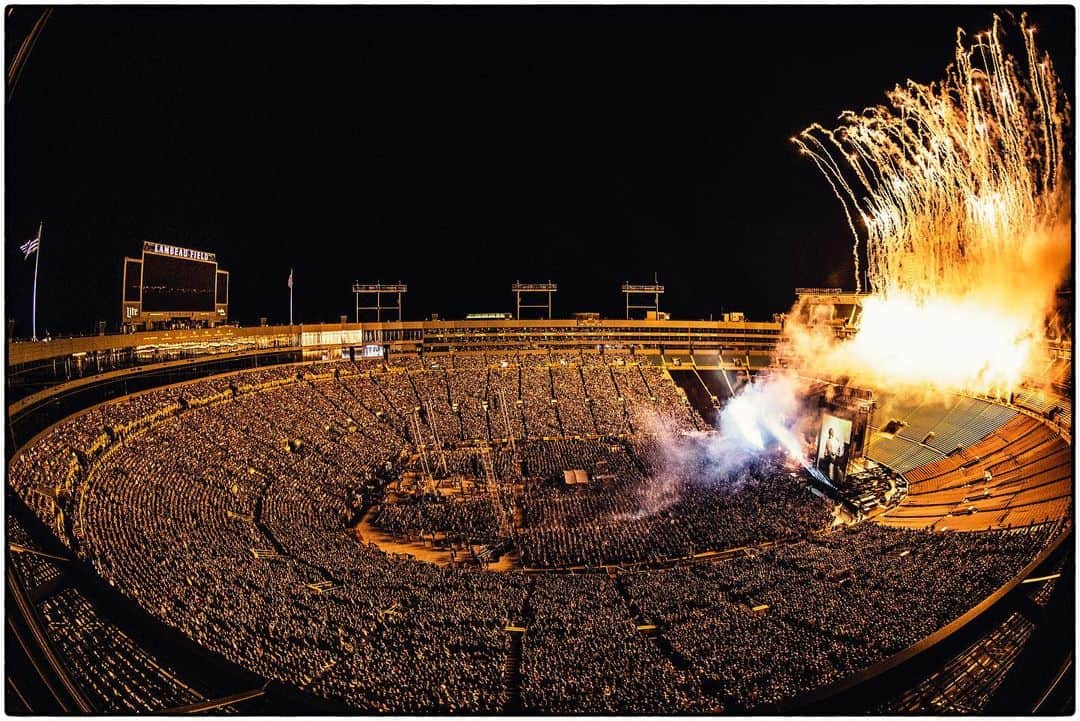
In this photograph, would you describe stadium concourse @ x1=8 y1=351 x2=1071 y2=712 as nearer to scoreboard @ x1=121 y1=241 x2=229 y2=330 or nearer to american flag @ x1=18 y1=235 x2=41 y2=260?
scoreboard @ x1=121 y1=241 x2=229 y2=330

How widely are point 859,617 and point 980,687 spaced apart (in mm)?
5731

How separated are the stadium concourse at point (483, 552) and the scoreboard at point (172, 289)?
426cm

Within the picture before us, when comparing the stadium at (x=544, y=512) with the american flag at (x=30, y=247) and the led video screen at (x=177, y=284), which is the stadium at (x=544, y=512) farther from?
the american flag at (x=30, y=247)

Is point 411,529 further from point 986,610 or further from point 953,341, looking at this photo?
point 953,341

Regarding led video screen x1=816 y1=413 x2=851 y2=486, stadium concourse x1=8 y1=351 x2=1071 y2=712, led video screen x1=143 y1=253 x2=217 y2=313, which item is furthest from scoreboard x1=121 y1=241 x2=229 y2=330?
led video screen x1=816 y1=413 x2=851 y2=486

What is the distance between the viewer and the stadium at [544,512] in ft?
22.6

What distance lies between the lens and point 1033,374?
94.3 ft

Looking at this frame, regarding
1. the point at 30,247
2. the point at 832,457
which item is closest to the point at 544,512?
the point at 832,457

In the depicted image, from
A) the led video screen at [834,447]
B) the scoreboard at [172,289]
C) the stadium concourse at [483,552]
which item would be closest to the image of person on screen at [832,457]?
the led video screen at [834,447]

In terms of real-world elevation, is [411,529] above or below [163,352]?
below

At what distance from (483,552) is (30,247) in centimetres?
1840

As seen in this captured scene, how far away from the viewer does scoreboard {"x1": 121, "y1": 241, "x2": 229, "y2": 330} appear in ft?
98.5

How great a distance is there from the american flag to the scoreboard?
7795mm

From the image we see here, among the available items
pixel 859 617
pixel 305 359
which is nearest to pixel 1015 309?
pixel 859 617
